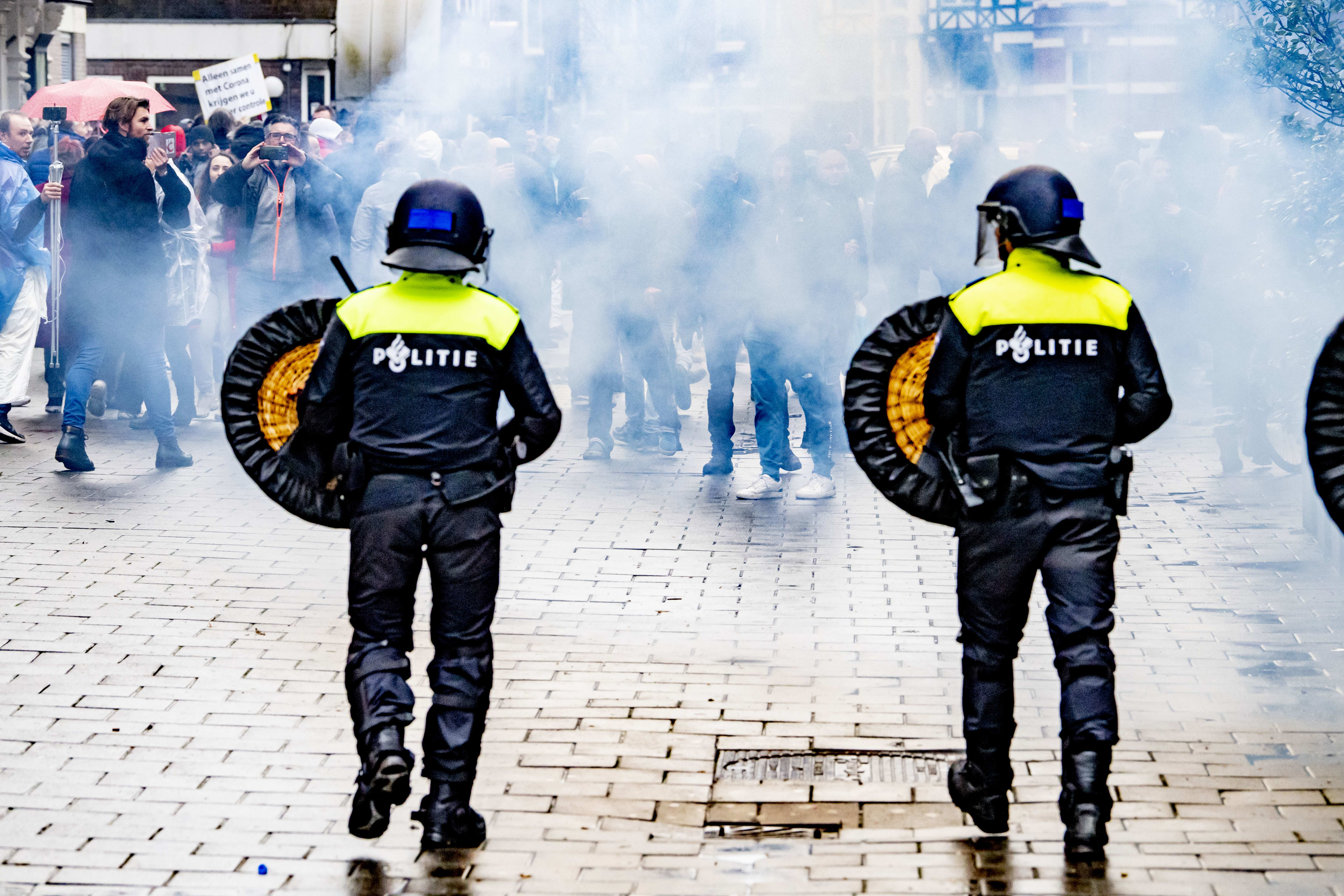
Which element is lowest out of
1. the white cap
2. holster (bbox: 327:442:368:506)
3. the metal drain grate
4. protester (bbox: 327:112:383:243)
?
the metal drain grate

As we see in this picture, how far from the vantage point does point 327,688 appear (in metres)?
5.66

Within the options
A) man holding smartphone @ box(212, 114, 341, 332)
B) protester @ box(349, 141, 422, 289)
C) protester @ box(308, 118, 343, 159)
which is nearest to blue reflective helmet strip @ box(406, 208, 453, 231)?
protester @ box(349, 141, 422, 289)

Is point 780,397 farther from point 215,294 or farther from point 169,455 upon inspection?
point 215,294

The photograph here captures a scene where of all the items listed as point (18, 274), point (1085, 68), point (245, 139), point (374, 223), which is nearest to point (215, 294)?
point (374, 223)

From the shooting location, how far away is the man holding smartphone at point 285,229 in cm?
1080

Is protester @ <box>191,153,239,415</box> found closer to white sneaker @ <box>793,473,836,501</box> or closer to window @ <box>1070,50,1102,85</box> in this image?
white sneaker @ <box>793,473,836,501</box>

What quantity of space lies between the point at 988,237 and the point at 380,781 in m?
2.05

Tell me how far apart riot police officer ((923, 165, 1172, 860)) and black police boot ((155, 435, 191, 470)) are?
243 inches

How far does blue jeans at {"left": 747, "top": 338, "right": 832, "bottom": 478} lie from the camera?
9195 millimetres

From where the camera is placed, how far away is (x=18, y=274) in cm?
999

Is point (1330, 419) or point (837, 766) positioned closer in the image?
point (1330, 419)

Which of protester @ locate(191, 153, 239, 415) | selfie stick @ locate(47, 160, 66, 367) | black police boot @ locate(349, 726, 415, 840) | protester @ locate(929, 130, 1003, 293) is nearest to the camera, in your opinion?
black police boot @ locate(349, 726, 415, 840)

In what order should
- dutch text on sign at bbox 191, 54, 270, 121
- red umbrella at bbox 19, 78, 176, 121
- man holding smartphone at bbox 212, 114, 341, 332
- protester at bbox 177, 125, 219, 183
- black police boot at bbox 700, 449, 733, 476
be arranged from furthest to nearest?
red umbrella at bbox 19, 78, 176, 121, dutch text on sign at bbox 191, 54, 270, 121, protester at bbox 177, 125, 219, 183, man holding smartphone at bbox 212, 114, 341, 332, black police boot at bbox 700, 449, 733, 476

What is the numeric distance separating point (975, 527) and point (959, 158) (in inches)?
A: 288
